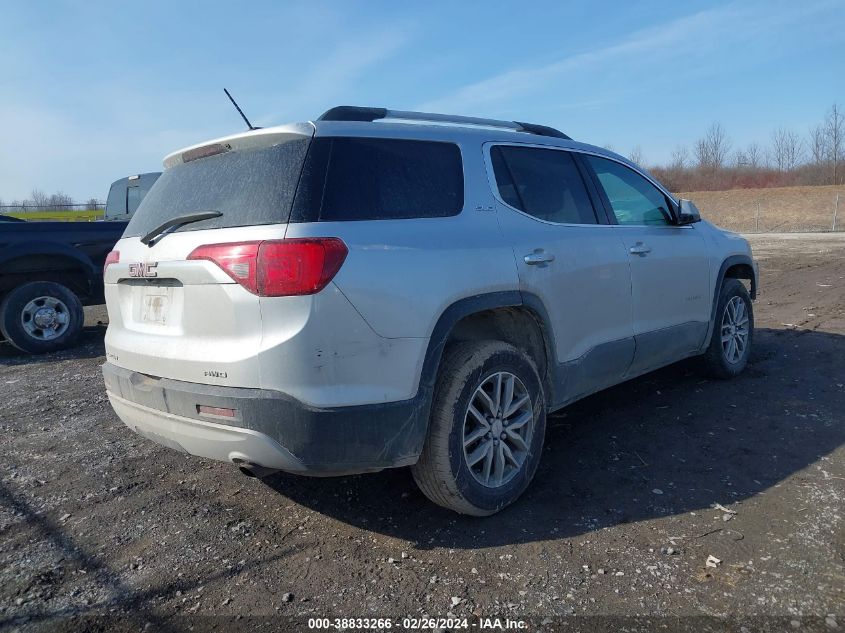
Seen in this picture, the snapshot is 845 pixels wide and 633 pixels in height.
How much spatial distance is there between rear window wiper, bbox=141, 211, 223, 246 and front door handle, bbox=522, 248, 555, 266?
60.1 inches

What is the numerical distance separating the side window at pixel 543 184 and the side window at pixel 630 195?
0.31 metres

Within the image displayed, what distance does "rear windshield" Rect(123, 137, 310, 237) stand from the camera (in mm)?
2670

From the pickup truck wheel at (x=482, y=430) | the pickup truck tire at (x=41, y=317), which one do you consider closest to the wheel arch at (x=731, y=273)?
the pickup truck wheel at (x=482, y=430)

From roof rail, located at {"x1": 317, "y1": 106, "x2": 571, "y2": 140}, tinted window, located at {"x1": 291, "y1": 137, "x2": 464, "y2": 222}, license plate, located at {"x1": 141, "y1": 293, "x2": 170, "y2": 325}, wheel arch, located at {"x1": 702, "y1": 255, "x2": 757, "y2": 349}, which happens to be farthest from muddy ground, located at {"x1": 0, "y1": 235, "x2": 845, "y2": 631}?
roof rail, located at {"x1": 317, "y1": 106, "x2": 571, "y2": 140}

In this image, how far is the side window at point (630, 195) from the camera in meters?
4.31

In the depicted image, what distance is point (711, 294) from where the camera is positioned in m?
5.02

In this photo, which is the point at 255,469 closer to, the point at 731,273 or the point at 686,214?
the point at 686,214

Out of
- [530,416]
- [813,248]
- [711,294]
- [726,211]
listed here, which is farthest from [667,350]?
[726,211]

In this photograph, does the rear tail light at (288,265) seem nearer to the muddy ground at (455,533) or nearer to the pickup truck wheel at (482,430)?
the pickup truck wheel at (482,430)

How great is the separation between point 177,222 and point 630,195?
10.1 ft

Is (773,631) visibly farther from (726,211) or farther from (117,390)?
(726,211)

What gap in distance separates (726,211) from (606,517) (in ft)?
147

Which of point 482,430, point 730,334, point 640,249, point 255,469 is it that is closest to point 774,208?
point 730,334

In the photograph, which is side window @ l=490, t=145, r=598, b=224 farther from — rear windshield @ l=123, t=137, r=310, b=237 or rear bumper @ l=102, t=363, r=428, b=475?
rear bumper @ l=102, t=363, r=428, b=475
